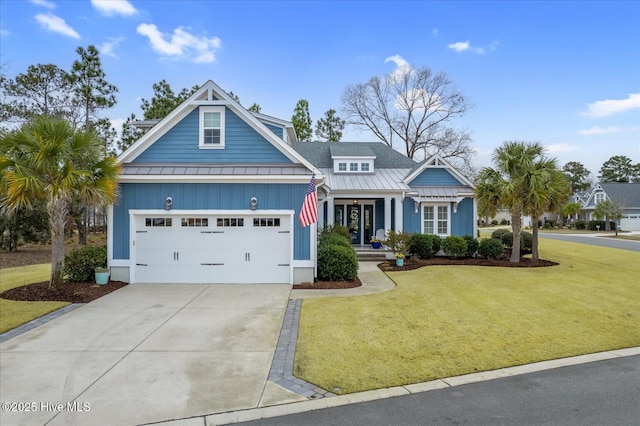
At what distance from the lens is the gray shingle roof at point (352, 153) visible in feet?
69.5

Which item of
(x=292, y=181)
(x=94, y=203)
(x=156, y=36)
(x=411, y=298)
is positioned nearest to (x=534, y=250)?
(x=411, y=298)

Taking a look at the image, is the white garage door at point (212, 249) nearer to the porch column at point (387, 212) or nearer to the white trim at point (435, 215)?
the porch column at point (387, 212)

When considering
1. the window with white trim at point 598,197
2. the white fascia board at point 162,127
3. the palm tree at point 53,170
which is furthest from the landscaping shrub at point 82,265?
the window with white trim at point 598,197

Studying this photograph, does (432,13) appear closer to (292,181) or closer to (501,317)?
(292,181)

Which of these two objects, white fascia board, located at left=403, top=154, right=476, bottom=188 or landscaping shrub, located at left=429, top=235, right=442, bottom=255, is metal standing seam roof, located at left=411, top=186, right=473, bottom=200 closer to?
white fascia board, located at left=403, top=154, right=476, bottom=188

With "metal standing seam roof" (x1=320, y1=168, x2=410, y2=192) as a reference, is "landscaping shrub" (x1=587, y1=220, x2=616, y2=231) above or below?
below

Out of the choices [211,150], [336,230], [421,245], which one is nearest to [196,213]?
[211,150]

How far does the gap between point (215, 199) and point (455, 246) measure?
10.8 metres

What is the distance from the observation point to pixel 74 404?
4.18m

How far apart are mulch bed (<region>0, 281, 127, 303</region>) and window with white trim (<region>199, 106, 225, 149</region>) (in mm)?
5242

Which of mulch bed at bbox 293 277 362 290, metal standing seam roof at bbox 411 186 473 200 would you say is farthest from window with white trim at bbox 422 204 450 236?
mulch bed at bbox 293 277 362 290

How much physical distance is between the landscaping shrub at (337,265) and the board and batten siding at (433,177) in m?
8.51

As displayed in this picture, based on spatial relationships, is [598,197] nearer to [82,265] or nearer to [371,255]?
[371,255]

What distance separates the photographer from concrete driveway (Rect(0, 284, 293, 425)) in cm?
412
